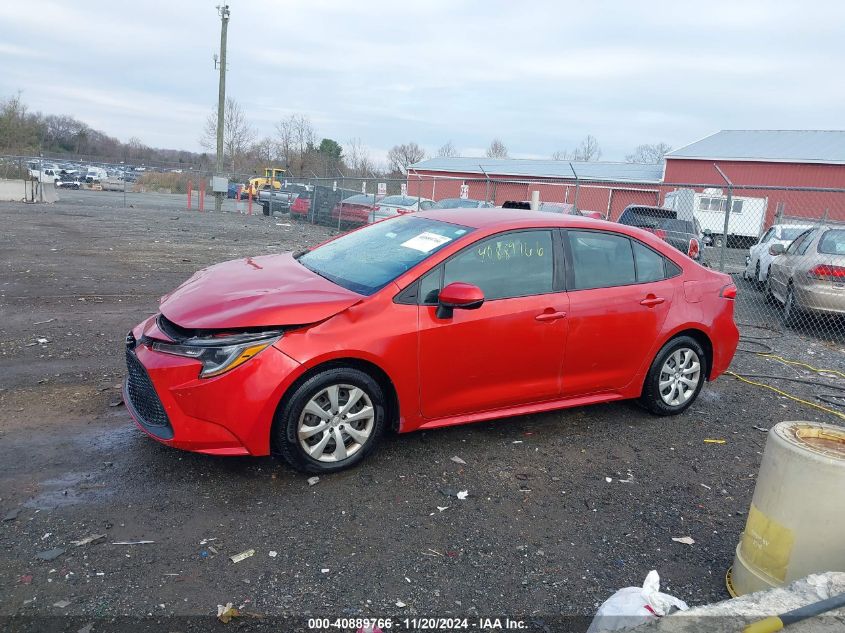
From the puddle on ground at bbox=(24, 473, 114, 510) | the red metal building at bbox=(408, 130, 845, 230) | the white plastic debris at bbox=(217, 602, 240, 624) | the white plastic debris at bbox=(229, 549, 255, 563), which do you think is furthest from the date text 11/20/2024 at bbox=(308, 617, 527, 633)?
the red metal building at bbox=(408, 130, 845, 230)

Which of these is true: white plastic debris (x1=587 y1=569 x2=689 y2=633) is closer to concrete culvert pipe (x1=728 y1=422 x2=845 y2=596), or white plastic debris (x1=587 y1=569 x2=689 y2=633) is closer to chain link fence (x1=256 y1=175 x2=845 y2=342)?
concrete culvert pipe (x1=728 y1=422 x2=845 y2=596)

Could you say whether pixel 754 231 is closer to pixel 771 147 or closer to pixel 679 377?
pixel 771 147

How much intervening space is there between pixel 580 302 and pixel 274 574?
9.27ft

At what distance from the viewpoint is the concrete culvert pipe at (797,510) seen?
2730 millimetres

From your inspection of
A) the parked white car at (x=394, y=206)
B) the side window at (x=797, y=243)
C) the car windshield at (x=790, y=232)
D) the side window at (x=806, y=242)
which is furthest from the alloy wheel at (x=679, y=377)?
the parked white car at (x=394, y=206)

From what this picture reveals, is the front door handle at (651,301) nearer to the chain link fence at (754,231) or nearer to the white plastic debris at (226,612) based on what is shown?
the white plastic debris at (226,612)

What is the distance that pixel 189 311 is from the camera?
3.86m

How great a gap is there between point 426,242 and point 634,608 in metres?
2.79

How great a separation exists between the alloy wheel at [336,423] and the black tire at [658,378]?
2.51 meters

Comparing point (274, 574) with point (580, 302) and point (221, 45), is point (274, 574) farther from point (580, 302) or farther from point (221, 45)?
point (221, 45)

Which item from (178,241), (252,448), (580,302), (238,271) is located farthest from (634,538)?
(178,241)

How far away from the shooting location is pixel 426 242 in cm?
456

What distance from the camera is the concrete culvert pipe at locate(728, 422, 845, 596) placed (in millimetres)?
2730

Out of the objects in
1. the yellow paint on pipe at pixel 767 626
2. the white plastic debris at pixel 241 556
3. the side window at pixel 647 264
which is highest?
the side window at pixel 647 264
